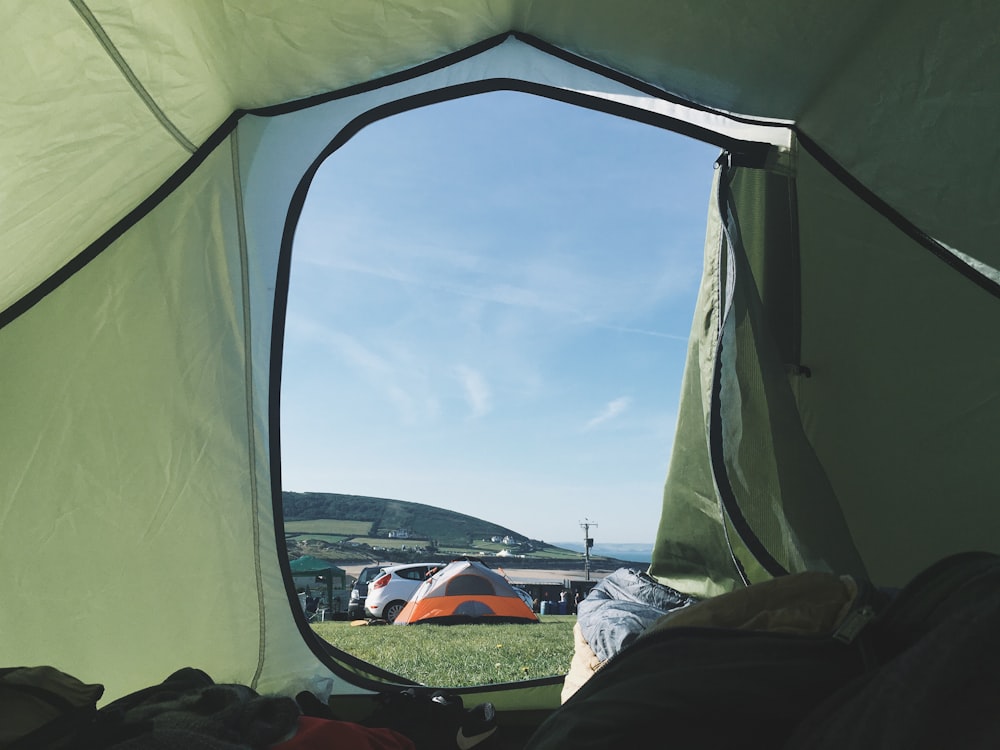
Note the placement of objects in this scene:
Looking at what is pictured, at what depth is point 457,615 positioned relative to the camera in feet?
21.6

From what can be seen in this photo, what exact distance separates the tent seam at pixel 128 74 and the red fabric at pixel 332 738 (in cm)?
113

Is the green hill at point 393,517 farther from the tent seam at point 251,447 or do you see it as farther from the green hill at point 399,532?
the tent seam at point 251,447

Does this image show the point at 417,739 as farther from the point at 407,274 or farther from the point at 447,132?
the point at 407,274

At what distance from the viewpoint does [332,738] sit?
107 centimetres

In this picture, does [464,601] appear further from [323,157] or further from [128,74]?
[128,74]

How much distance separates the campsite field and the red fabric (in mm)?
2208

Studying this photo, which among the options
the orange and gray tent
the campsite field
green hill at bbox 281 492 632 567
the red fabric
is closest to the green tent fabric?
the red fabric

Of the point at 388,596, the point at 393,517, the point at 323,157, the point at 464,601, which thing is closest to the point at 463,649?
the point at 464,601

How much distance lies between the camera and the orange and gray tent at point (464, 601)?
6574mm

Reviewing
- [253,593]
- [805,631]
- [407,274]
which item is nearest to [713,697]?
[805,631]

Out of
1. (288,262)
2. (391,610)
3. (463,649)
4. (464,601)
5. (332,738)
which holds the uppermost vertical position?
(288,262)

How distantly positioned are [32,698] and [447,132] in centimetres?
516

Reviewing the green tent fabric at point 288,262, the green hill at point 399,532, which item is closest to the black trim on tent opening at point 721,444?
the green tent fabric at point 288,262

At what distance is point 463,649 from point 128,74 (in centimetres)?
445
